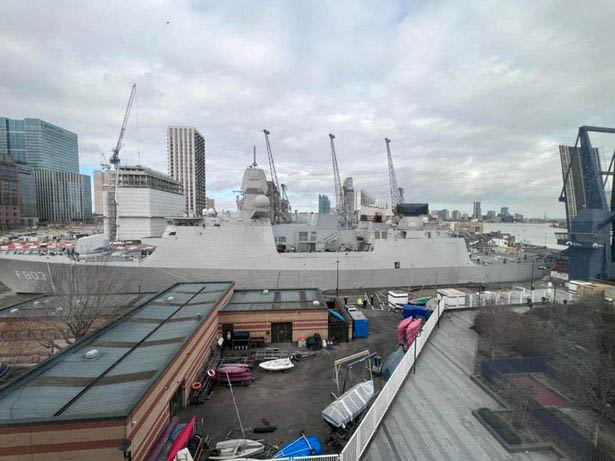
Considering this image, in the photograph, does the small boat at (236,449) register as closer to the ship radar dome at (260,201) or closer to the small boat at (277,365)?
the small boat at (277,365)

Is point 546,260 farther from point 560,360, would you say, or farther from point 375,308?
point 560,360

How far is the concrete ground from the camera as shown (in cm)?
625

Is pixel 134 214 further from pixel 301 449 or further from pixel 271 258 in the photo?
pixel 301 449

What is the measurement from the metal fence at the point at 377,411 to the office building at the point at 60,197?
110451mm

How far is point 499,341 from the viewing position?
25.3 feet

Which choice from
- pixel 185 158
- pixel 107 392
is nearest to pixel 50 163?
pixel 185 158

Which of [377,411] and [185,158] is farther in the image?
[185,158]

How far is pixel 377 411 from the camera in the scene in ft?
16.5

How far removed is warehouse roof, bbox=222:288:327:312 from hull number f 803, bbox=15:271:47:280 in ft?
44.3

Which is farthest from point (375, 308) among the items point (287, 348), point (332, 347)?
point (287, 348)

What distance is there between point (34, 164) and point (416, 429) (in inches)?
5585

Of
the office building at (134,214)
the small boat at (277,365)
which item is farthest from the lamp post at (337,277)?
the office building at (134,214)

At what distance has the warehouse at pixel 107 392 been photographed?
402 cm

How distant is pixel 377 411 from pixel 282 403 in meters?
3.40
